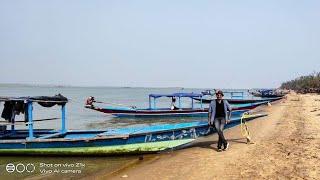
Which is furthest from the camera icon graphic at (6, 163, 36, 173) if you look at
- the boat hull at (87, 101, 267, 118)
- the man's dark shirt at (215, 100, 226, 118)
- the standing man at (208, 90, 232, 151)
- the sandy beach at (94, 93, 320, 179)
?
the boat hull at (87, 101, 267, 118)

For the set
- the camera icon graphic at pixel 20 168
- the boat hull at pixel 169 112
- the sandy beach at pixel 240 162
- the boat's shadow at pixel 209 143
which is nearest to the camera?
the sandy beach at pixel 240 162

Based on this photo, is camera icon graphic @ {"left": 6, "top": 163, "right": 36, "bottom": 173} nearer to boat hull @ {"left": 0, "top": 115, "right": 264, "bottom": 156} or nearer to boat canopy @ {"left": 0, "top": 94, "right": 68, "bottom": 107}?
boat hull @ {"left": 0, "top": 115, "right": 264, "bottom": 156}

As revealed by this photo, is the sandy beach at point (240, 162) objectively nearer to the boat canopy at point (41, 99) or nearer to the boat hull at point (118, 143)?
the boat hull at point (118, 143)

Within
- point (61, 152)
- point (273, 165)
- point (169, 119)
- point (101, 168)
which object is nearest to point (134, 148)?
point (101, 168)

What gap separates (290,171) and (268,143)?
429cm

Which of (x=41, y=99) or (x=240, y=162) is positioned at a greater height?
(x=41, y=99)

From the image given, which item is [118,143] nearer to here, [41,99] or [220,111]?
[41,99]

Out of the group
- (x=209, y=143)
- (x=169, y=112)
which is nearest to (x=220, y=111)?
(x=209, y=143)

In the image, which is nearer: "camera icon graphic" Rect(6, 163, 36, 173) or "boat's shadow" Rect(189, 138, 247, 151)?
"camera icon graphic" Rect(6, 163, 36, 173)

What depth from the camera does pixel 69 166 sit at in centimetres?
1326

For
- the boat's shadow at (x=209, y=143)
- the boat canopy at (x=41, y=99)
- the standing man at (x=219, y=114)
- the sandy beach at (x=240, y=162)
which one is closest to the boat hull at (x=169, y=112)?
the boat canopy at (x=41, y=99)

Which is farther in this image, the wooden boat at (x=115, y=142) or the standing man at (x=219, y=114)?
the wooden boat at (x=115, y=142)

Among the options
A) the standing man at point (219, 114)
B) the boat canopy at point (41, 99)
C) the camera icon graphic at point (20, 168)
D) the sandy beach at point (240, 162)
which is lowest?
the camera icon graphic at point (20, 168)

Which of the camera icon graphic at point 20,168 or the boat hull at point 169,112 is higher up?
the boat hull at point 169,112
